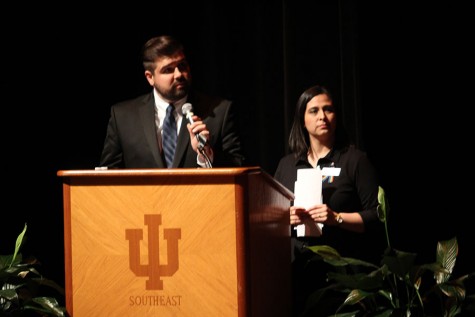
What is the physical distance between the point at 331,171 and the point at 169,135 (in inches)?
30.9

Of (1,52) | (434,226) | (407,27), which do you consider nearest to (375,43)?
(407,27)

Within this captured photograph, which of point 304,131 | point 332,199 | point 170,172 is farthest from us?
point 304,131

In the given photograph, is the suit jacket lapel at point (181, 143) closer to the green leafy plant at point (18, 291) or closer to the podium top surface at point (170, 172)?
the green leafy plant at point (18, 291)

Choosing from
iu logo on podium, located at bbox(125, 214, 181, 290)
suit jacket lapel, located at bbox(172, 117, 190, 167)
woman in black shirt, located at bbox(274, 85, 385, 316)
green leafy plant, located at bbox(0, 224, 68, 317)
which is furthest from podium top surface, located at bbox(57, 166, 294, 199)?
woman in black shirt, located at bbox(274, 85, 385, 316)

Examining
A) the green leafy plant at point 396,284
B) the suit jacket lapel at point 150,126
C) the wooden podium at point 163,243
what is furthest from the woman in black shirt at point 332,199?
the wooden podium at point 163,243

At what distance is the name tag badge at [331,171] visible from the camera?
334cm

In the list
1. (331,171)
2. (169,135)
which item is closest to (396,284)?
(331,171)

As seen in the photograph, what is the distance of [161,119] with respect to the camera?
3.17 meters

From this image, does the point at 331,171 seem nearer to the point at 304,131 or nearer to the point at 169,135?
the point at 304,131

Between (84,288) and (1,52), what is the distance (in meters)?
2.24

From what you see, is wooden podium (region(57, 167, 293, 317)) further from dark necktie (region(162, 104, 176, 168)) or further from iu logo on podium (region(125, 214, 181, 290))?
dark necktie (region(162, 104, 176, 168))

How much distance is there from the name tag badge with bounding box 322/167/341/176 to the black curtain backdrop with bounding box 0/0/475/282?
78 centimetres

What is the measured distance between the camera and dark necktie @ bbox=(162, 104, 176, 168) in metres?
3.06

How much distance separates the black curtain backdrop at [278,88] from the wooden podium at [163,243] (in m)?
2.02
